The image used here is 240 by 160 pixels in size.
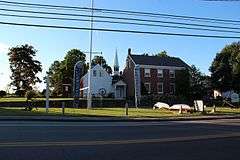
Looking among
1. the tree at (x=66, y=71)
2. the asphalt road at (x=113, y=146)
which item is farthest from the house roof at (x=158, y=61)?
the asphalt road at (x=113, y=146)

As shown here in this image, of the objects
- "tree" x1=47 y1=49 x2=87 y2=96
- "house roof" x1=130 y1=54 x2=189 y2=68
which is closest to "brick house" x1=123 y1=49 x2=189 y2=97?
"house roof" x1=130 y1=54 x2=189 y2=68

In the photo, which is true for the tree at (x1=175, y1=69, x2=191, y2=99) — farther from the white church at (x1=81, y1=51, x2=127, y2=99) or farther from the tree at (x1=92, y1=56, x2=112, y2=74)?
the tree at (x1=92, y1=56, x2=112, y2=74)

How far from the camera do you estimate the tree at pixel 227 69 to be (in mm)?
71306

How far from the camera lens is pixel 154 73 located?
252 ft

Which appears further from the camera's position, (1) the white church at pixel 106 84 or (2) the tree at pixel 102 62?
(2) the tree at pixel 102 62

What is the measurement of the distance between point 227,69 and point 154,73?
1216 centimetres

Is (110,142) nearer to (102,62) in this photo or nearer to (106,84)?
(106,84)

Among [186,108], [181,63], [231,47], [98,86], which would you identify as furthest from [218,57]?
[186,108]

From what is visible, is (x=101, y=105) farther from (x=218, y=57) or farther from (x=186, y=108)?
(x=218, y=57)

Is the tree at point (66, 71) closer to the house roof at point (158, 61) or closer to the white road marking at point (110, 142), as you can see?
the house roof at point (158, 61)

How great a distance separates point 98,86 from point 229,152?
67.1m

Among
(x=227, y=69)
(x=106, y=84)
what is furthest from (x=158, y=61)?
(x=227, y=69)

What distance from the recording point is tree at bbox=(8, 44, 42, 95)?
317 feet

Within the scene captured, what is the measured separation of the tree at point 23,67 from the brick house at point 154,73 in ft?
89.2
